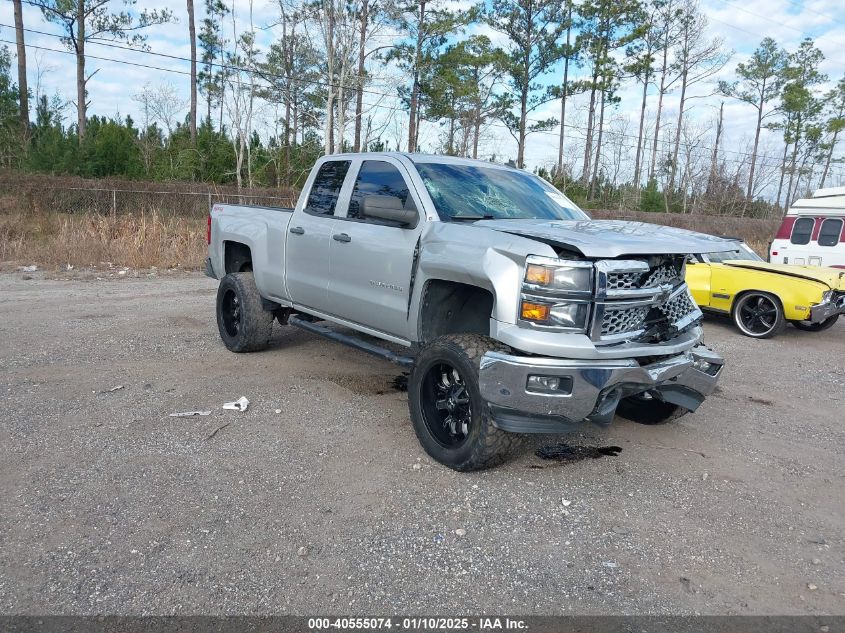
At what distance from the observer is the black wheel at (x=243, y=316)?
619cm

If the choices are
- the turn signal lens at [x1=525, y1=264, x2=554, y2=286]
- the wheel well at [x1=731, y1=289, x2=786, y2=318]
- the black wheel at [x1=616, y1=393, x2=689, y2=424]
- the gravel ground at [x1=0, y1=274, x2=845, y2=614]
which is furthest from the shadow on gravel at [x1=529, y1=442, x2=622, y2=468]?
the wheel well at [x1=731, y1=289, x2=786, y2=318]

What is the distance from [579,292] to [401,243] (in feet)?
4.83

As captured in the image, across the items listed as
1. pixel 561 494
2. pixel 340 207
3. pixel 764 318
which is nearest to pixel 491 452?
pixel 561 494

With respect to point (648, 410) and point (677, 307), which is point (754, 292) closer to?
point (648, 410)

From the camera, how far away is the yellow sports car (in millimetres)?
8688

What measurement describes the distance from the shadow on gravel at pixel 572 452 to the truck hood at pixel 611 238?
154 centimetres

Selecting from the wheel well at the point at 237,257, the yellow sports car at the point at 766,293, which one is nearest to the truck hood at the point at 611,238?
the wheel well at the point at 237,257

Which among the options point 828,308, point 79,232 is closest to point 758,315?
point 828,308

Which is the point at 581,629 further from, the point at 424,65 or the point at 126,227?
the point at 424,65

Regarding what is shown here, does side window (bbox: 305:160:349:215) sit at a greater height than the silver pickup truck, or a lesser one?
greater

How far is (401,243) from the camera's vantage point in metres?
4.40

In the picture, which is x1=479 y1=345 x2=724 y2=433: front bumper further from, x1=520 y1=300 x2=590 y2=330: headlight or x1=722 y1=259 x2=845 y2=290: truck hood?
x1=722 y1=259 x2=845 y2=290: truck hood

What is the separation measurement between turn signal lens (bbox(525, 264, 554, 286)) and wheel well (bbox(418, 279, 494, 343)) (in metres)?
0.69

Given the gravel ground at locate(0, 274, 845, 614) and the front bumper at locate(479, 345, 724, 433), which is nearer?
the gravel ground at locate(0, 274, 845, 614)
